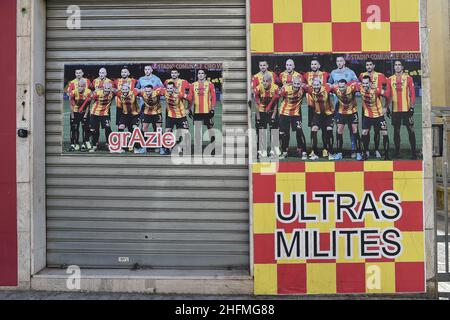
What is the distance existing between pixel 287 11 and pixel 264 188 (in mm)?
2130

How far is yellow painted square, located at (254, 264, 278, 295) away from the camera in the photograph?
4.30 m

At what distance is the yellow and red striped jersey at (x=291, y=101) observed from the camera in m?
4.40

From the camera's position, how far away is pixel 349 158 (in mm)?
4348

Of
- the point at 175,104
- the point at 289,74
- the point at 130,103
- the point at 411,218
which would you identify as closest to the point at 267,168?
the point at 289,74

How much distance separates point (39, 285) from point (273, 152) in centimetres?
325

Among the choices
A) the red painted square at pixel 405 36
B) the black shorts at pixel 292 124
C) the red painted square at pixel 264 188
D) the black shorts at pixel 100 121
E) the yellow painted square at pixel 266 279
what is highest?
the red painted square at pixel 405 36

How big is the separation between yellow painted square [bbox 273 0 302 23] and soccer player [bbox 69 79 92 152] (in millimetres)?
2510

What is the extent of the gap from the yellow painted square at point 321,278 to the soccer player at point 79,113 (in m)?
3.15

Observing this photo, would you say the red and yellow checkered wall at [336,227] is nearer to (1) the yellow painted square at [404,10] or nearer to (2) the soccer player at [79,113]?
(1) the yellow painted square at [404,10]

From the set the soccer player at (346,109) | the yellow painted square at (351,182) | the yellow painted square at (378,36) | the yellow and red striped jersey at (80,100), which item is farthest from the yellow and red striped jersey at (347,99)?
the yellow and red striped jersey at (80,100)

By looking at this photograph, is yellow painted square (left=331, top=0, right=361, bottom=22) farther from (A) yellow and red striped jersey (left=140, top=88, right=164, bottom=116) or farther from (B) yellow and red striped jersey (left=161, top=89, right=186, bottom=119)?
(A) yellow and red striped jersey (left=140, top=88, right=164, bottom=116)

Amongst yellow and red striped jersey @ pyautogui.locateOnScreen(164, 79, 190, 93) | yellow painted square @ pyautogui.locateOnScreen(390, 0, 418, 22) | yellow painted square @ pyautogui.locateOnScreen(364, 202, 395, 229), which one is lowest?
yellow painted square @ pyautogui.locateOnScreen(364, 202, 395, 229)

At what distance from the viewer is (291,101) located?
4406 mm

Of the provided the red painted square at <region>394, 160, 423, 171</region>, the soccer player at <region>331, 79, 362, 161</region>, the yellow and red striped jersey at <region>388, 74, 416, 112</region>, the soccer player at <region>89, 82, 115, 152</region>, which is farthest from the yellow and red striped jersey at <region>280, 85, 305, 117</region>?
the soccer player at <region>89, 82, 115, 152</region>
